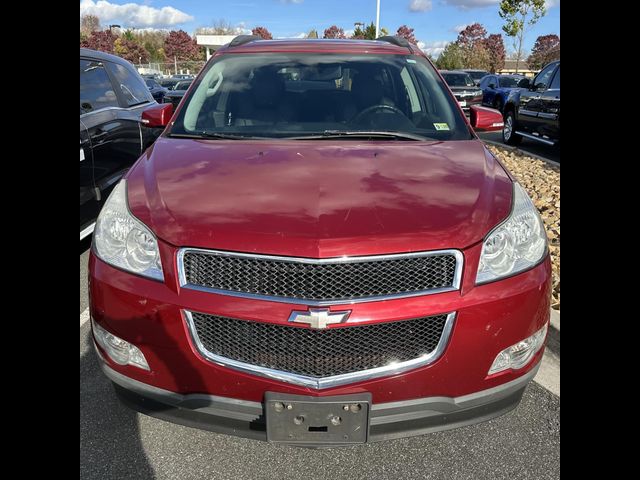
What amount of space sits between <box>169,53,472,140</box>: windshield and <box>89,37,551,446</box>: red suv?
2.88ft

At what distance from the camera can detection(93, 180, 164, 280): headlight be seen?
194cm

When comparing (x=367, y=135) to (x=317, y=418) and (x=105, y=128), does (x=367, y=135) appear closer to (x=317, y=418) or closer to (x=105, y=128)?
(x=317, y=418)

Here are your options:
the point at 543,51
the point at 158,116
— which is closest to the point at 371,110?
the point at 158,116

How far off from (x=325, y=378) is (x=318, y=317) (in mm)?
257

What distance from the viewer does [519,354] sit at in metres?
2.00

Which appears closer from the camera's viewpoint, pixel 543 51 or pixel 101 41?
pixel 543 51

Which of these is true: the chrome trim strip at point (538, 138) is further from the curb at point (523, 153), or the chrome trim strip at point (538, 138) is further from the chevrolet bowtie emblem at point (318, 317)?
the chevrolet bowtie emblem at point (318, 317)

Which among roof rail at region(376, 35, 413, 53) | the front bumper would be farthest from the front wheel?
the front bumper

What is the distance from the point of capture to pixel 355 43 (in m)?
3.71

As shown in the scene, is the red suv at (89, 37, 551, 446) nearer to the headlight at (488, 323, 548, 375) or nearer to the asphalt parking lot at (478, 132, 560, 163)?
the headlight at (488, 323, 548, 375)

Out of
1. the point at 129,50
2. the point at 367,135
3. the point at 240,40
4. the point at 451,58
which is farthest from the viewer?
the point at 129,50

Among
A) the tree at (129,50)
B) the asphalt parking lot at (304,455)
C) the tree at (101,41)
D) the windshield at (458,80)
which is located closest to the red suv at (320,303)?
the asphalt parking lot at (304,455)
